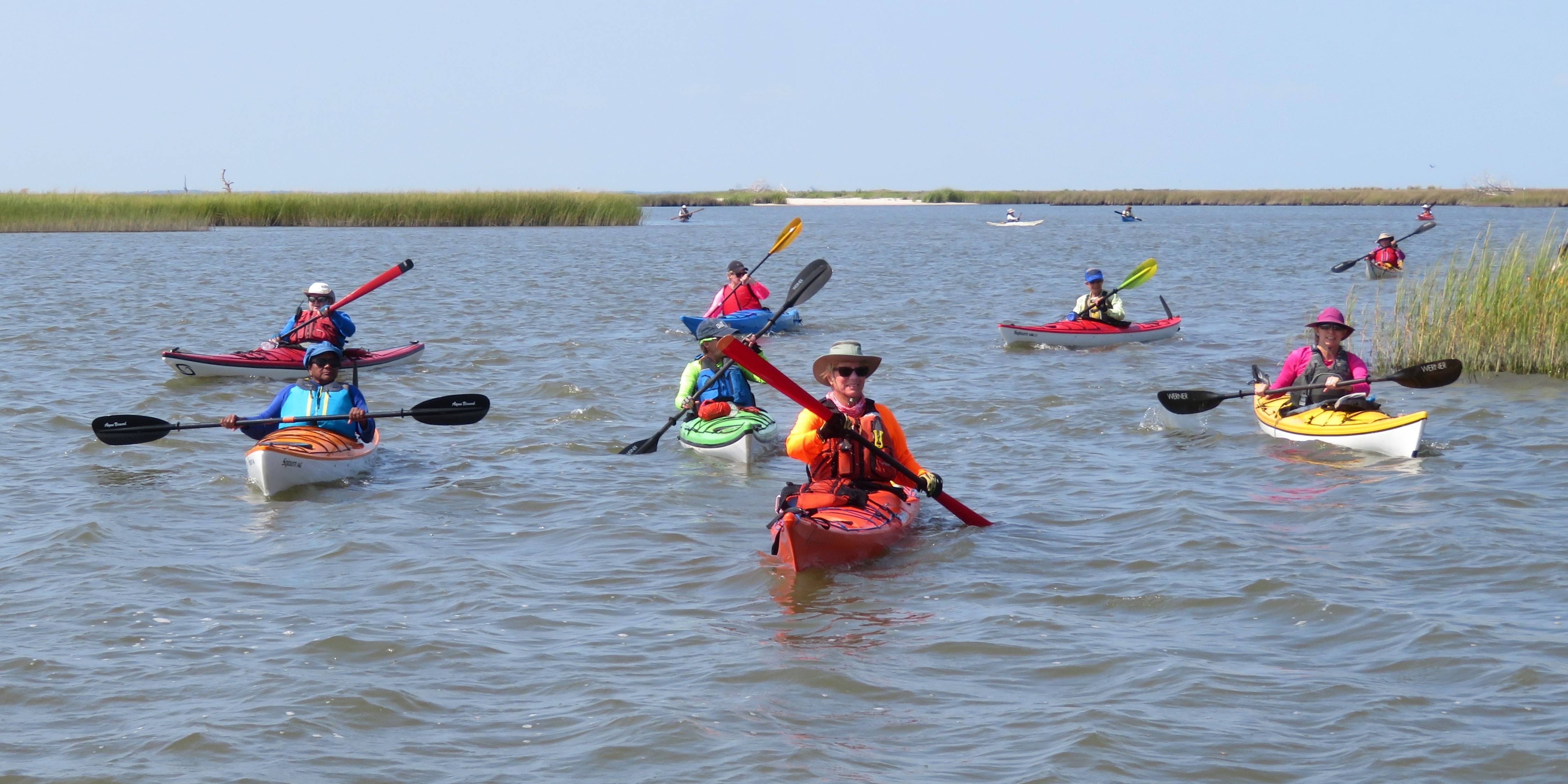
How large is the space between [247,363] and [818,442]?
9.43 m

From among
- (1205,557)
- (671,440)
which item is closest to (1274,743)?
(1205,557)

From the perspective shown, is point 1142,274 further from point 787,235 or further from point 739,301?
point 739,301

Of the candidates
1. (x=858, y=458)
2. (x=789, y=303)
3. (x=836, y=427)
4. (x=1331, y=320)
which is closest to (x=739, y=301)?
(x=789, y=303)

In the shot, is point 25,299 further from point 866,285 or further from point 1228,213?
point 1228,213

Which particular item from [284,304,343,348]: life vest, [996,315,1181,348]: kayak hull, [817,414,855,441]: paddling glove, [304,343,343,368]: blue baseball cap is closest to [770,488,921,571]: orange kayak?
[817,414,855,441]: paddling glove

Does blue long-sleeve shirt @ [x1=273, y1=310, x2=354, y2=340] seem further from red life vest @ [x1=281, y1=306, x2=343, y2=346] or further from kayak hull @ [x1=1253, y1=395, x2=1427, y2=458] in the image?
kayak hull @ [x1=1253, y1=395, x2=1427, y2=458]

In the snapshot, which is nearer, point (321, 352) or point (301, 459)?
point (301, 459)

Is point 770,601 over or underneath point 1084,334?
underneath

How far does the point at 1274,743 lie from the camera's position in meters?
5.25

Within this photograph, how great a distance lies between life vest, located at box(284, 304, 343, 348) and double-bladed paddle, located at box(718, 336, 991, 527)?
8.25 metres

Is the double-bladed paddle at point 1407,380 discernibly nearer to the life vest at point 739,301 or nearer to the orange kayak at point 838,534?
the orange kayak at point 838,534

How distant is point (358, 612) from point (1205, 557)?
4.76m

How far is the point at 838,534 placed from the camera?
24.5 feet

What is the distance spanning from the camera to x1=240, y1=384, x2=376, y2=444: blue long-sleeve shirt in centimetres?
1012
